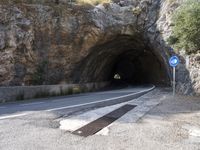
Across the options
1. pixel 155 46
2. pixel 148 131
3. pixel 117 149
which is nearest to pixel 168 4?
pixel 155 46

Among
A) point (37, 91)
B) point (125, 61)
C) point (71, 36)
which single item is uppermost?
point (71, 36)

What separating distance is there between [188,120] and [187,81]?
11.1m

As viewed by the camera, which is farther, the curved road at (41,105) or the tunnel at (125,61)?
the tunnel at (125,61)

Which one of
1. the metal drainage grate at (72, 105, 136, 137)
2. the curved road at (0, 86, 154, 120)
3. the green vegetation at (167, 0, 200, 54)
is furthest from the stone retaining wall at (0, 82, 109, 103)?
the green vegetation at (167, 0, 200, 54)

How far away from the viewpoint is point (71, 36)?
22516mm

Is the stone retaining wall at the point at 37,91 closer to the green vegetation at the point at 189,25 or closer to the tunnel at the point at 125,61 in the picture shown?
the tunnel at the point at 125,61

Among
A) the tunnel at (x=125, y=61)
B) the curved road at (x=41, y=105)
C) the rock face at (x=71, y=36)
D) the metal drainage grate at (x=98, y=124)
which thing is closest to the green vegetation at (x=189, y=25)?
the rock face at (x=71, y=36)

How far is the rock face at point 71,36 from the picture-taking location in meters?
18.4

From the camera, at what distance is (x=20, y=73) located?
61.1ft

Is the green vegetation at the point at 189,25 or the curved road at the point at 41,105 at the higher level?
the green vegetation at the point at 189,25

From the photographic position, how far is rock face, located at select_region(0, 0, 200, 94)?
18.4 metres

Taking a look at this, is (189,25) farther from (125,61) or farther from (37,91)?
(125,61)

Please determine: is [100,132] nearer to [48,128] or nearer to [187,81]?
[48,128]

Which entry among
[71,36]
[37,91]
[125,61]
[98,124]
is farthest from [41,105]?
[125,61]
